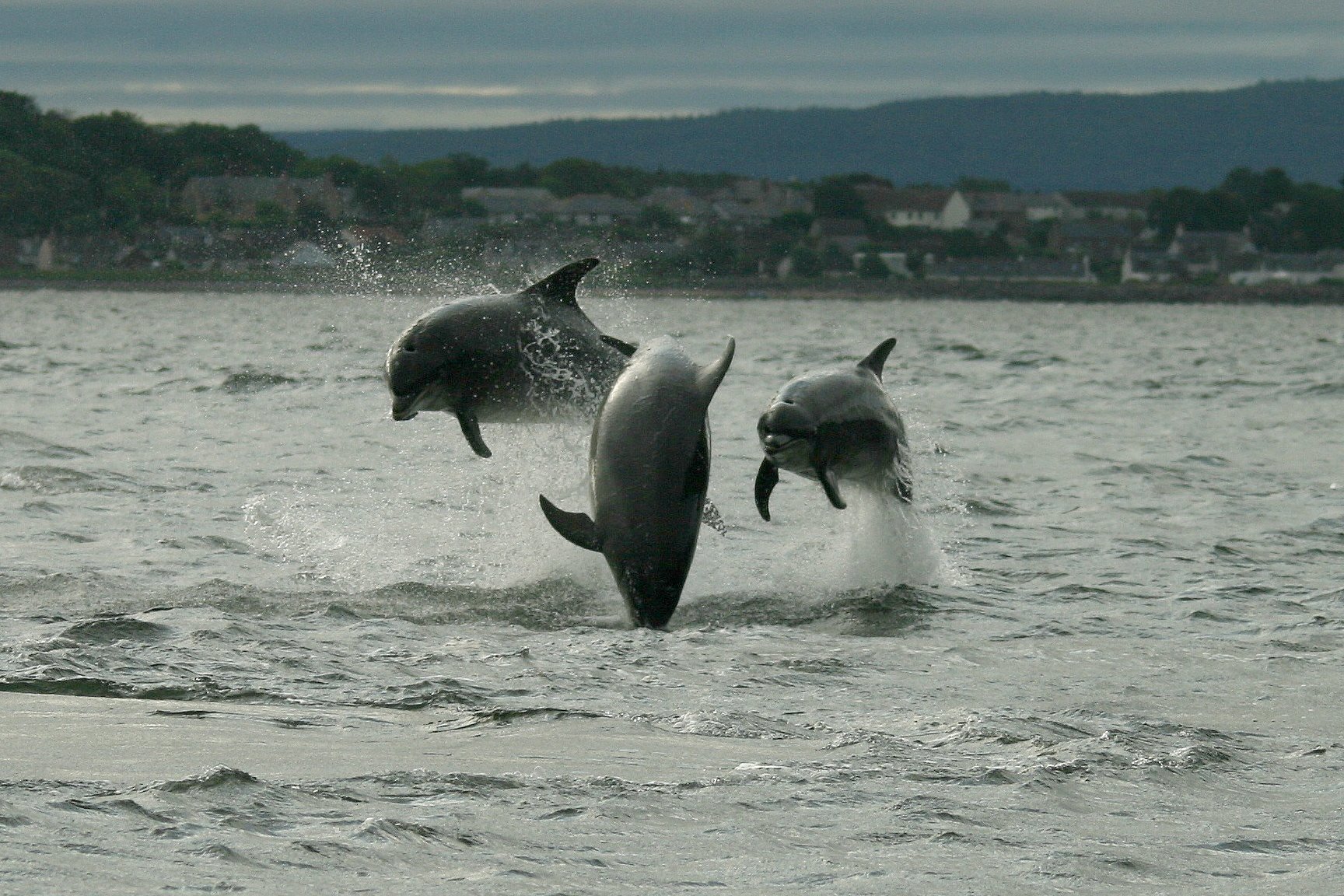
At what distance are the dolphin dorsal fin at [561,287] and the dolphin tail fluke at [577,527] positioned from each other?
7.63 ft

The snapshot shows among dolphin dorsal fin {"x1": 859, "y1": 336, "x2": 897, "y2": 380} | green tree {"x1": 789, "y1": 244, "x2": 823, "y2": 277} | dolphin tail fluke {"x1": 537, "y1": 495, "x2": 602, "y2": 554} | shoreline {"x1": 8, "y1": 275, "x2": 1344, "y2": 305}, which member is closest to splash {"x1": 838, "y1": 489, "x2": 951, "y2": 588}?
dolphin dorsal fin {"x1": 859, "y1": 336, "x2": 897, "y2": 380}

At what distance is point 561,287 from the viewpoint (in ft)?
40.6

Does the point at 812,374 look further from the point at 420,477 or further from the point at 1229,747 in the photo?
the point at 420,477

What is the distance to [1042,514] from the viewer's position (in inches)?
696

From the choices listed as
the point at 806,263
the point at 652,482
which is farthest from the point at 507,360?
the point at 806,263

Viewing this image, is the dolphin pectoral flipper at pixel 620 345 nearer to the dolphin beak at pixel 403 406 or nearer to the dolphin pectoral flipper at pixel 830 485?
the dolphin beak at pixel 403 406

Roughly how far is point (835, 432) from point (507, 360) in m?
2.22

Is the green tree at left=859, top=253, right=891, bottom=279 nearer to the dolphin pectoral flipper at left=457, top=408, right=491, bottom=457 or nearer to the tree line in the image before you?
the tree line

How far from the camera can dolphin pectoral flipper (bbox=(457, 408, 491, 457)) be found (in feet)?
39.2

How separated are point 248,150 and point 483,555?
11747 centimetres

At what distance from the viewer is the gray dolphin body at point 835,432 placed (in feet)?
35.4

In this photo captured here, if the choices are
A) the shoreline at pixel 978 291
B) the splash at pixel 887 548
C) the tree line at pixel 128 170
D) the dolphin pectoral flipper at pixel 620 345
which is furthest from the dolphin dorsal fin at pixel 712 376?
the shoreline at pixel 978 291

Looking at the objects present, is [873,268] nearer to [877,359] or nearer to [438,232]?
[438,232]

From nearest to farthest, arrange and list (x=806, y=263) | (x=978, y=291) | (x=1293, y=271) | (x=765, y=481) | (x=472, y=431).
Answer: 1. (x=765, y=481)
2. (x=472, y=431)
3. (x=978, y=291)
4. (x=806, y=263)
5. (x=1293, y=271)
